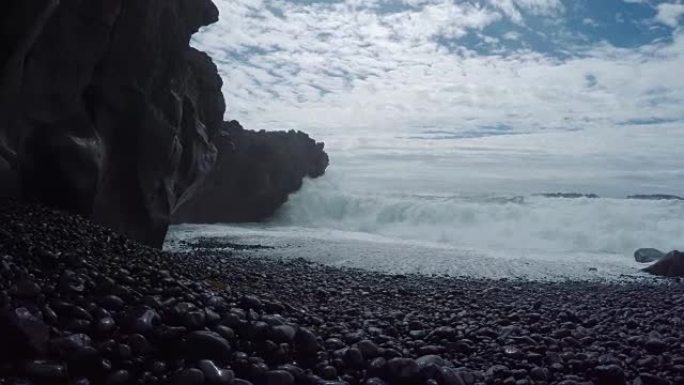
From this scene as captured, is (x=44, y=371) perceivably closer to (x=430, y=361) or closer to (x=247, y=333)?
(x=247, y=333)

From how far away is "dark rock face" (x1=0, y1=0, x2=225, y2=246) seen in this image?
9.09m

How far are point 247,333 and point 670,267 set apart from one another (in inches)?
719

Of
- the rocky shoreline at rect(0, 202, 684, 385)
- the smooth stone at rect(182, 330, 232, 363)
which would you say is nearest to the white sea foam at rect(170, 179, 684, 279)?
the rocky shoreline at rect(0, 202, 684, 385)

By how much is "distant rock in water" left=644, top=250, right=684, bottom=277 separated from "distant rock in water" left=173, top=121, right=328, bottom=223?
23079mm

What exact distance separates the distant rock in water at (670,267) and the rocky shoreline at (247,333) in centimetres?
1067

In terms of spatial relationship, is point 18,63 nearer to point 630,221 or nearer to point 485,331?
point 485,331

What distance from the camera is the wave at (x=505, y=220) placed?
91.2ft

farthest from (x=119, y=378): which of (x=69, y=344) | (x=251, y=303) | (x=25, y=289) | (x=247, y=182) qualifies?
(x=247, y=182)

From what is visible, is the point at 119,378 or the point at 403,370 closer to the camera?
the point at 119,378

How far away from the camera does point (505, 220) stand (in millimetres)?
34719

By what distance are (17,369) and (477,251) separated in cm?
2062

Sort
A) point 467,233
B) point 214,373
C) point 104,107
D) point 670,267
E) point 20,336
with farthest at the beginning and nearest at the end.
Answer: point 467,233, point 670,267, point 104,107, point 214,373, point 20,336

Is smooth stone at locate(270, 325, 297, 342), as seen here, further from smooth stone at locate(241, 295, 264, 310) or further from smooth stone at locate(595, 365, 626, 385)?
smooth stone at locate(595, 365, 626, 385)

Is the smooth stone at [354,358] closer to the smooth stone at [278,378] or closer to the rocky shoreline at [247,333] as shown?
the rocky shoreline at [247,333]
